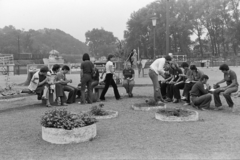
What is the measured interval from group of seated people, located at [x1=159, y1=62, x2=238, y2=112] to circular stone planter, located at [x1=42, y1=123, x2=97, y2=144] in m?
3.91

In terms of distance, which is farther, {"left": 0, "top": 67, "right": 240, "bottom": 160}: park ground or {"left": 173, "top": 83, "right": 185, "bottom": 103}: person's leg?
{"left": 173, "top": 83, "right": 185, "bottom": 103}: person's leg

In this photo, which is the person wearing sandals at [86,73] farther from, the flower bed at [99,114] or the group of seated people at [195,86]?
the group of seated people at [195,86]

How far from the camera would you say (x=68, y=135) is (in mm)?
4438

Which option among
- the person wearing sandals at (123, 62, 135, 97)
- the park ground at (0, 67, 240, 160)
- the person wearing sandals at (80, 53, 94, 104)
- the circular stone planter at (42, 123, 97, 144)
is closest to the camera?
the park ground at (0, 67, 240, 160)

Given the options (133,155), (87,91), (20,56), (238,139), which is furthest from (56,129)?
(20,56)

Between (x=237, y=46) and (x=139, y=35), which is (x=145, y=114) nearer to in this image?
(x=237, y=46)

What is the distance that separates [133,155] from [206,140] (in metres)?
1.46

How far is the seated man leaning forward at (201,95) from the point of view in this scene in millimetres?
7251

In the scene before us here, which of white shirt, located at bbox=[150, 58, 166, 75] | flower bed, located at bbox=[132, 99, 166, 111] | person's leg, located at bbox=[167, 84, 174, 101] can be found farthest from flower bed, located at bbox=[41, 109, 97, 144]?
person's leg, located at bbox=[167, 84, 174, 101]

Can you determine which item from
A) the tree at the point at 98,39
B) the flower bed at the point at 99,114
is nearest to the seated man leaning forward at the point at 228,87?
the flower bed at the point at 99,114

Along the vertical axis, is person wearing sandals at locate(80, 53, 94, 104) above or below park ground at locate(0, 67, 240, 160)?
above

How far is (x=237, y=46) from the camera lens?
54.1 metres

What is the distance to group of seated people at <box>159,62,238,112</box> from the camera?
23.3 feet

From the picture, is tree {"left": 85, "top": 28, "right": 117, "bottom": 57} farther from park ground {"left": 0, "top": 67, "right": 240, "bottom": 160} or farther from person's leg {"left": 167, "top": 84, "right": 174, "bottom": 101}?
park ground {"left": 0, "top": 67, "right": 240, "bottom": 160}
